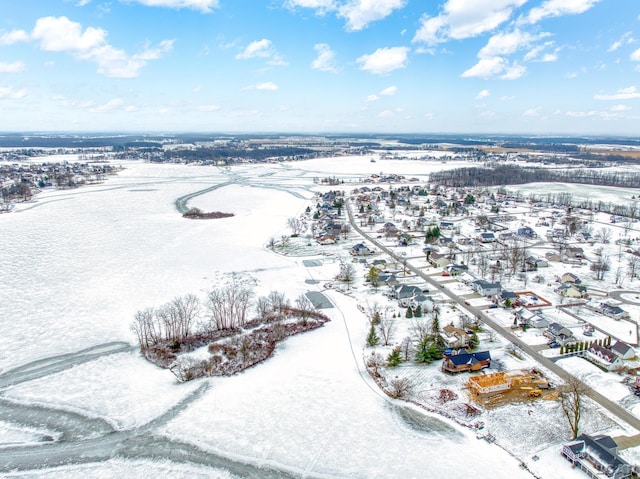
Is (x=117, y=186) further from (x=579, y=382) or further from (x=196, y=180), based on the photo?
(x=579, y=382)

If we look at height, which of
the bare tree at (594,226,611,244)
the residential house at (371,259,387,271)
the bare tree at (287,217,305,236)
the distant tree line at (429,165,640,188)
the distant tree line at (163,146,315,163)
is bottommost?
the residential house at (371,259,387,271)

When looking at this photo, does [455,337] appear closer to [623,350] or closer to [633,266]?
[623,350]

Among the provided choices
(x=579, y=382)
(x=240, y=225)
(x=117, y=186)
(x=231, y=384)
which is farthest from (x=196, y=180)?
(x=579, y=382)

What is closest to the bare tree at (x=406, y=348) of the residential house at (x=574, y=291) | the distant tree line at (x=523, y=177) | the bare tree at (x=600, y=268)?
the residential house at (x=574, y=291)

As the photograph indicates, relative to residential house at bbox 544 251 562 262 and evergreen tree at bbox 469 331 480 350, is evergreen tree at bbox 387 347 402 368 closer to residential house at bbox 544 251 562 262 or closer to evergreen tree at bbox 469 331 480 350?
evergreen tree at bbox 469 331 480 350

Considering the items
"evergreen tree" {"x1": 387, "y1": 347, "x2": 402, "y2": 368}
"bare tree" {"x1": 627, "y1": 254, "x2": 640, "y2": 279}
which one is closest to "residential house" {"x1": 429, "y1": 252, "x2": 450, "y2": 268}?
"bare tree" {"x1": 627, "y1": 254, "x2": 640, "y2": 279}

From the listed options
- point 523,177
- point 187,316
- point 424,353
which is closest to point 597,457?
point 424,353

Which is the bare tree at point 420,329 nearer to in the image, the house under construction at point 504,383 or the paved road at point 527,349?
the paved road at point 527,349
